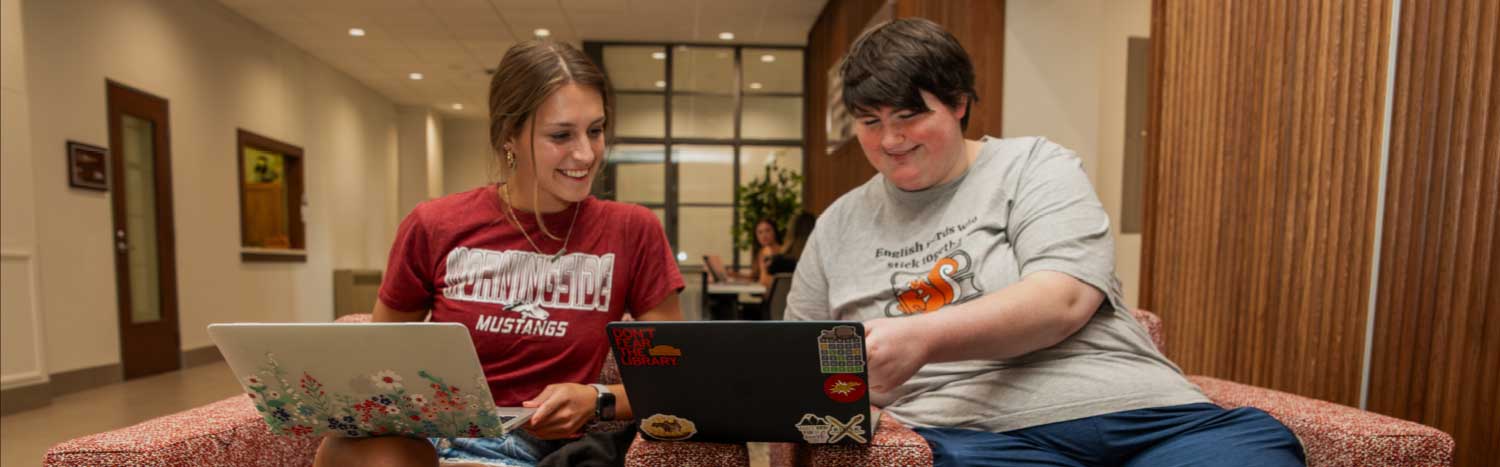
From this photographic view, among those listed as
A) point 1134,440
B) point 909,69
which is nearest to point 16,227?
point 909,69

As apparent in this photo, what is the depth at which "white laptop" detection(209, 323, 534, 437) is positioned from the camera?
98 centimetres

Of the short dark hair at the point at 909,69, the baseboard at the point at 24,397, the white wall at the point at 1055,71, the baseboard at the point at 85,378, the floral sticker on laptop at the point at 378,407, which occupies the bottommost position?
the baseboard at the point at 85,378

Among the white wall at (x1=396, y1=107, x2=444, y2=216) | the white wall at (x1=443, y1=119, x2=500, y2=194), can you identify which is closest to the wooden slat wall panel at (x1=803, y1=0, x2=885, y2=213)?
the white wall at (x1=396, y1=107, x2=444, y2=216)

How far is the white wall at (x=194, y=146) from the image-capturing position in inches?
189

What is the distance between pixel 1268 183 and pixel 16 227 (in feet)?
18.4

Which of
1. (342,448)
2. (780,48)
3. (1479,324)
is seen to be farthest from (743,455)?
(780,48)

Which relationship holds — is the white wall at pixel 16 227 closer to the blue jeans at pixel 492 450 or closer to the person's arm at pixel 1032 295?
the blue jeans at pixel 492 450

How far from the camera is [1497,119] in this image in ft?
4.87

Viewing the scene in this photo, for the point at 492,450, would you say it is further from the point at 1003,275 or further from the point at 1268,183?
the point at 1268,183

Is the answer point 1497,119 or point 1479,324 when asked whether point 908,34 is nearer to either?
point 1497,119

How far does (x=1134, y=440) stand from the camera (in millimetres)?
1154

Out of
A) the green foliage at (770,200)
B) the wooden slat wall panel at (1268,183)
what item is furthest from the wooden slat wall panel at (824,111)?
the wooden slat wall panel at (1268,183)

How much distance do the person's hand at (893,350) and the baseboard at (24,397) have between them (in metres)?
5.00

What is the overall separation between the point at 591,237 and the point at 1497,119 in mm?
1718
